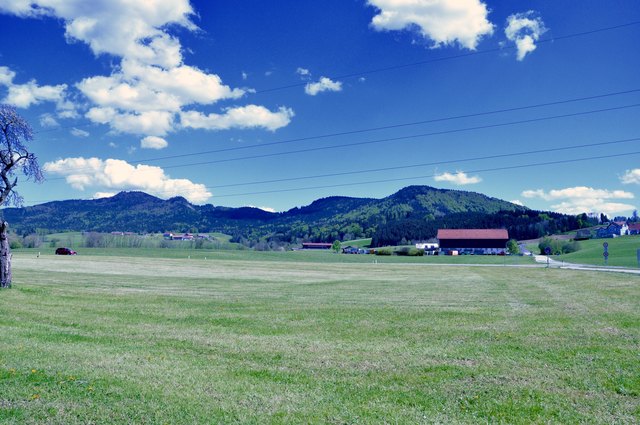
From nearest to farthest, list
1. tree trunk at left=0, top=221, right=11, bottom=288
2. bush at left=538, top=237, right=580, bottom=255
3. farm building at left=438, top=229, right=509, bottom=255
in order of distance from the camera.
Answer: tree trunk at left=0, top=221, right=11, bottom=288 < bush at left=538, top=237, right=580, bottom=255 < farm building at left=438, top=229, right=509, bottom=255

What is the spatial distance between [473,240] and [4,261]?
570ft

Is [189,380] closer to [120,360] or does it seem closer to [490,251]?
[120,360]

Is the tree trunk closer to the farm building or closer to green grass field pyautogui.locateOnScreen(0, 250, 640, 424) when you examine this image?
green grass field pyautogui.locateOnScreen(0, 250, 640, 424)

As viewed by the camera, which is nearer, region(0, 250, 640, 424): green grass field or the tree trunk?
region(0, 250, 640, 424): green grass field

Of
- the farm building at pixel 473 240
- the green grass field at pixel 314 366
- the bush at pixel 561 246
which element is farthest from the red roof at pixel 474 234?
the green grass field at pixel 314 366

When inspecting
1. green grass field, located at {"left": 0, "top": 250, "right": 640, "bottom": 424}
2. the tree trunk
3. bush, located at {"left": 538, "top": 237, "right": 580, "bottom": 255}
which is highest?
the tree trunk

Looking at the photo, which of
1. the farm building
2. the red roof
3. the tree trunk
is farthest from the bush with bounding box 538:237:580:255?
the tree trunk

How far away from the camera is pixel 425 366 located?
1018 cm

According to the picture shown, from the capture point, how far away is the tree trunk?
75.2ft

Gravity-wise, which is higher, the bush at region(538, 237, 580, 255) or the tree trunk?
the tree trunk

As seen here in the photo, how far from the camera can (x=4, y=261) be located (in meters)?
23.2

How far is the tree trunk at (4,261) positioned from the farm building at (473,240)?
164m

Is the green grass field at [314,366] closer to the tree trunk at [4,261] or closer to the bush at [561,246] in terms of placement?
the tree trunk at [4,261]

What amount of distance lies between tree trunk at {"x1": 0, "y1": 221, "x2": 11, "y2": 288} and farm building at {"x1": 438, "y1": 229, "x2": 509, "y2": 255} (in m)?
164
